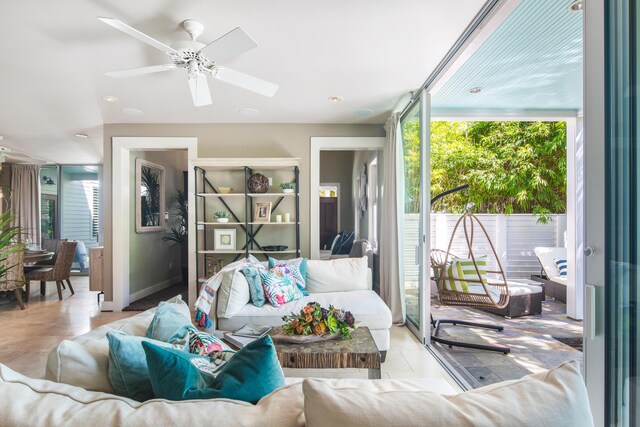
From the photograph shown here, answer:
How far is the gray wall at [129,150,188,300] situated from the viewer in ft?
17.4

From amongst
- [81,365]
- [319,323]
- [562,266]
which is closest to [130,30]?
[81,365]

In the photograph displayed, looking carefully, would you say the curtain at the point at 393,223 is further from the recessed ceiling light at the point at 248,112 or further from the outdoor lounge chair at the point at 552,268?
the outdoor lounge chair at the point at 552,268

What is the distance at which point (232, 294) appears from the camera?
317cm

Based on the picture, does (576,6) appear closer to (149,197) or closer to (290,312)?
(290,312)

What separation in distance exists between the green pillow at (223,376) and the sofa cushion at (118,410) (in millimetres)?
65

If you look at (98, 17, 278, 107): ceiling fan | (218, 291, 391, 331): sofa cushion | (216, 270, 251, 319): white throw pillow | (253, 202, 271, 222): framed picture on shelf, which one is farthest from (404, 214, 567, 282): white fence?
(98, 17, 278, 107): ceiling fan

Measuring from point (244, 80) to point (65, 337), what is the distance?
3.31m

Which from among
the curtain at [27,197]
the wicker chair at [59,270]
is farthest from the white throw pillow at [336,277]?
the curtain at [27,197]

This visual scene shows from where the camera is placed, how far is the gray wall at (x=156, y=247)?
531 cm

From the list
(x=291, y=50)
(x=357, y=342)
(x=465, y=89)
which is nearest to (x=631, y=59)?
(x=357, y=342)

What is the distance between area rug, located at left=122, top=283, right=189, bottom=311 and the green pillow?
14.1 feet

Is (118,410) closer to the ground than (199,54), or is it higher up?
A: closer to the ground

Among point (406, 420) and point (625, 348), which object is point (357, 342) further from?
point (406, 420)

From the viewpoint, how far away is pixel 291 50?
2.75 metres
